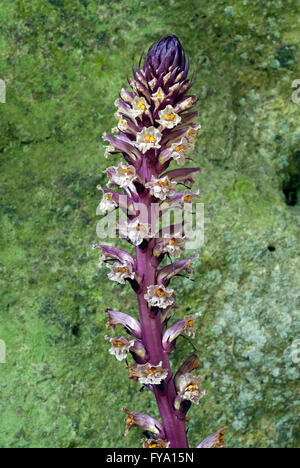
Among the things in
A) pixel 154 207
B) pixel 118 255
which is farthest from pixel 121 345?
pixel 154 207

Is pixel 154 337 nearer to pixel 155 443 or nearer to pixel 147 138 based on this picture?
pixel 155 443

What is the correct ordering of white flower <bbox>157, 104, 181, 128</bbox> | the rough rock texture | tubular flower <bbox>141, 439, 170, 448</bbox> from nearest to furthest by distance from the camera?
white flower <bbox>157, 104, 181, 128</bbox> < tubular flower <bbox>141, 439, 170, 448</bbox> < the rough rock texture

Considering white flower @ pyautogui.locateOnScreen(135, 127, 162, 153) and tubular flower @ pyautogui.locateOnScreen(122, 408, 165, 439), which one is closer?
white flower @ pyautogui.locateOnScreen(135, 127, 162, 153)

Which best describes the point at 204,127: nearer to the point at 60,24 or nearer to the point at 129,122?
the point at 60,24

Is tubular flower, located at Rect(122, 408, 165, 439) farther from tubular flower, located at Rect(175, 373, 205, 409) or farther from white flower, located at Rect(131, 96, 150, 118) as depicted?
white flower, located at Rect(131, 96, 150, 118)

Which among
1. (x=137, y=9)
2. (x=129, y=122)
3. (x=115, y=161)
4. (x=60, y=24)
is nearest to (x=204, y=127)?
(x=115, y=161)

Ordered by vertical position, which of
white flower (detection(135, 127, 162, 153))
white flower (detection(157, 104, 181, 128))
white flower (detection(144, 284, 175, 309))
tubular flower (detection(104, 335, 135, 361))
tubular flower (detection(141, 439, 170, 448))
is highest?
white flower (detection(157, 104, 181, 128))

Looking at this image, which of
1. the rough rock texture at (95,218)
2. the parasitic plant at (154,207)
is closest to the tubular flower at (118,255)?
the parasitic plant at (154,207)

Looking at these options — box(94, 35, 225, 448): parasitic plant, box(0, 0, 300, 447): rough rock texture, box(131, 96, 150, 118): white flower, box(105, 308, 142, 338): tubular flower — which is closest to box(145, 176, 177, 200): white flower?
box(94, 35, 225, 448): parasitic plant
